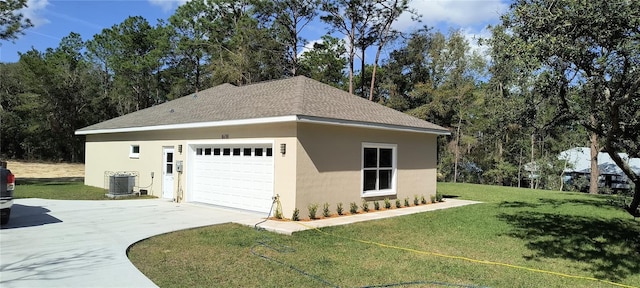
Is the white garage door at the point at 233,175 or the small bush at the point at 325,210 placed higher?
the white garage door at the point at 233,175

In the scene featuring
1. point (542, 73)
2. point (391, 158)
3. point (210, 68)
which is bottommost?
point (391, 158)

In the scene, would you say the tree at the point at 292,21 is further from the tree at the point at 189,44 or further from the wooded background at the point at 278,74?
the tree at the point at 189,44

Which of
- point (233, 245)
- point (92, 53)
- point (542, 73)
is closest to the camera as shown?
point (542, 73)

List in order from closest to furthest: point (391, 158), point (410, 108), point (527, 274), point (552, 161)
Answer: point (527, 274)
point (391, 158)
point (552, 161)
point (410, 108)

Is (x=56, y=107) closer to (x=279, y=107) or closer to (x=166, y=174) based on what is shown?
(x=166, y=174)

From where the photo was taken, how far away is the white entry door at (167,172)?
14.5 metres

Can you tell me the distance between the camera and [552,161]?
3100 cm

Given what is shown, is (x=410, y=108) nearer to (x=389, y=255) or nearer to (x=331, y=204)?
(x=331, y=204)

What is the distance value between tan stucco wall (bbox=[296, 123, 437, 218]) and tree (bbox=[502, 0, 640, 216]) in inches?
201

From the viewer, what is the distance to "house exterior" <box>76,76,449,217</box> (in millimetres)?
10430


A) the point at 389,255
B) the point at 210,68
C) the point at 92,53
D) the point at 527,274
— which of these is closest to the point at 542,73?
the point at 527,274

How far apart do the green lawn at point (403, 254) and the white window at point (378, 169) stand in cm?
173

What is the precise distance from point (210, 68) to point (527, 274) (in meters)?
33.0

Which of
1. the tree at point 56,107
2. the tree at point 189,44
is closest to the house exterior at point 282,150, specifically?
the tree at point 189,44
